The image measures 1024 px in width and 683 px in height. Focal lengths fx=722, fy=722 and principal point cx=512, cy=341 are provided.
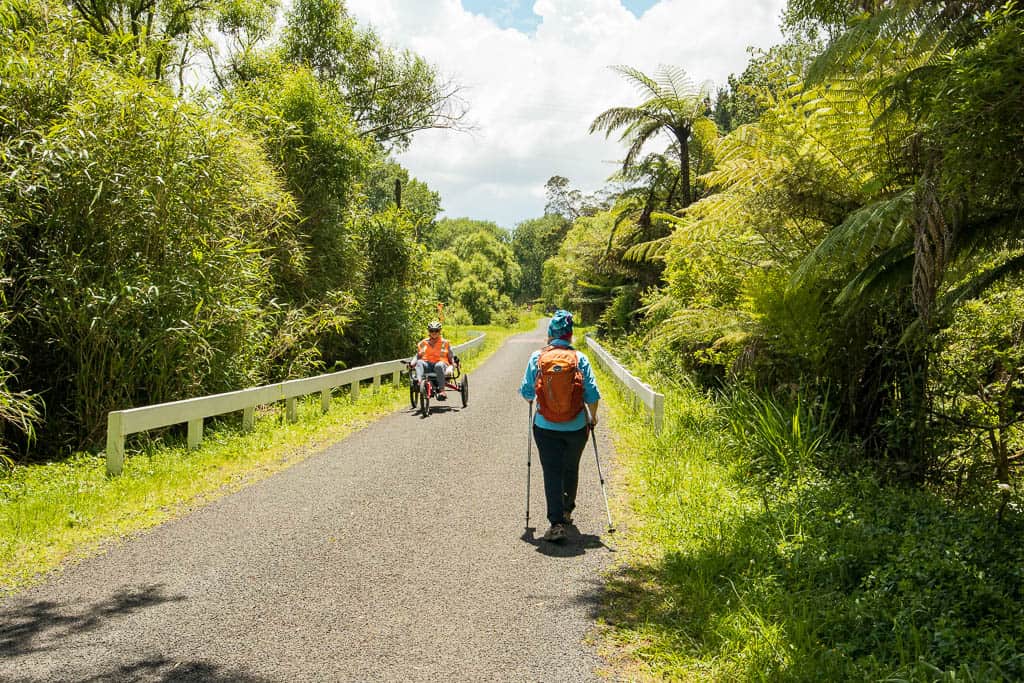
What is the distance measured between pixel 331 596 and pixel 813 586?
3118 mm

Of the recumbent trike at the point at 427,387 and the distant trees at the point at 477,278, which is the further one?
the distant trees at the point at 477,278

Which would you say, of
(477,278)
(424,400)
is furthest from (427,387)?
(477,278)

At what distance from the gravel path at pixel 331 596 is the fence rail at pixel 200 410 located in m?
1.71

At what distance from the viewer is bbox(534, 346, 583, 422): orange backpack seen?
6.07 m

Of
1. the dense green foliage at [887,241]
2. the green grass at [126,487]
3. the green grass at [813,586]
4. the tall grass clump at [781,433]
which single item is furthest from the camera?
the tall grass clump at [781,433]

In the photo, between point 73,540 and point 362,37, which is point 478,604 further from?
point 362,37

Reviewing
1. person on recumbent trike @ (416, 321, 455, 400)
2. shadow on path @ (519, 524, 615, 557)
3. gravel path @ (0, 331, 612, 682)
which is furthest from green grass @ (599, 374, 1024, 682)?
person on recumbent trike @ (416, 321, 455, 400)

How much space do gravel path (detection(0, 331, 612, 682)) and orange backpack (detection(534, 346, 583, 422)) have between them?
3.53 ft

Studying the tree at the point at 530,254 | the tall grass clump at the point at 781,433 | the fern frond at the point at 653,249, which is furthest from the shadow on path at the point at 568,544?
the tree at the point at 530,254

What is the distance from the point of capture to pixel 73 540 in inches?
231

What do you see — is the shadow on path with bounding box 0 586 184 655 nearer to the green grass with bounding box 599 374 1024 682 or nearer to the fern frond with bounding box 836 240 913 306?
the green grass with bounding box 599 374 1024 682

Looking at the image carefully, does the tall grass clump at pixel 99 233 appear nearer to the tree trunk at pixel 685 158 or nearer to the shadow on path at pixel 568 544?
the shadow on path at pixel 568 544

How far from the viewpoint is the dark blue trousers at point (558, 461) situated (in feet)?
19.9

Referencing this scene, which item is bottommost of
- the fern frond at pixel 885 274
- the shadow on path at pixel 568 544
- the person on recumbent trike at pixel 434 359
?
the shadow on path at pixel 568 544
